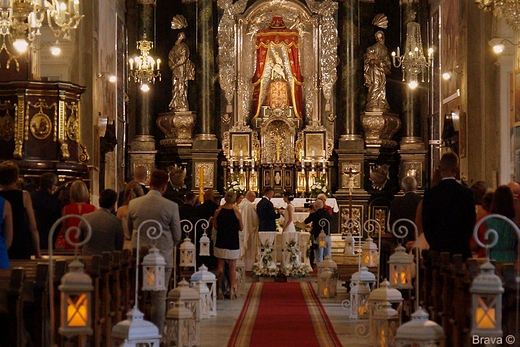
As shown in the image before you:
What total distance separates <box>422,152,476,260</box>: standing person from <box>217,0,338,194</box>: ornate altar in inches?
728

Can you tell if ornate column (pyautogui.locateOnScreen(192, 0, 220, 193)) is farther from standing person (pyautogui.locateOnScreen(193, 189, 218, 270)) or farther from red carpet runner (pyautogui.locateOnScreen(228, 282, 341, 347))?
standing person (pyautogui.locateOnScreen(193, 189, 218, 270))

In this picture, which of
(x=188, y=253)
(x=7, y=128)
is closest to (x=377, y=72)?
(x=7, y=128)

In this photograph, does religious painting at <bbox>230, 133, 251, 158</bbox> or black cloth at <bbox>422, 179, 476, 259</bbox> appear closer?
black cloth at <bbox>422, 179, 476, 259</bbox>

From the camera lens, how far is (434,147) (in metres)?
27.1

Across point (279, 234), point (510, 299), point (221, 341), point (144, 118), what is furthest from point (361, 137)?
point (510, 299)

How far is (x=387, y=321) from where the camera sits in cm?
896

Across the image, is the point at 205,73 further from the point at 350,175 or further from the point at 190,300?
the point at 190,300

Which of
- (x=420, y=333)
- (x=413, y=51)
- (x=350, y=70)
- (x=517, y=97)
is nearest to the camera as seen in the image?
(x=420, y=333)

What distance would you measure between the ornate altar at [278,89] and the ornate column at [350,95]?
29 cm

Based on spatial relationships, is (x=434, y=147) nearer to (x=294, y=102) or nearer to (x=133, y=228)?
(x=294, y=102)

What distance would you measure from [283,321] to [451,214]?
13.8 feet

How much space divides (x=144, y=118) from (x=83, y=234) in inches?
723

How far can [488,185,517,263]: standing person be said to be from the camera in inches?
317

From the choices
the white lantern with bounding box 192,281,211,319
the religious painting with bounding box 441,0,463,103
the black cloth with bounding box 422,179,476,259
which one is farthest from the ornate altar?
the black cloth with bounding box 422,179,476,259
